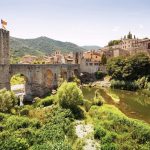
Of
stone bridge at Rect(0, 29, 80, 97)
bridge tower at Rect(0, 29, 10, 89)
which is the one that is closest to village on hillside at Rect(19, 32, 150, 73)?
stone bridge at Rect(0, 29, 80, 97)

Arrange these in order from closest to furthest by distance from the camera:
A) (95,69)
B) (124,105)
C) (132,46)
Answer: (124,105) < (95,69) < (132,46)

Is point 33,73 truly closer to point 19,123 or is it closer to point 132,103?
point 132,103

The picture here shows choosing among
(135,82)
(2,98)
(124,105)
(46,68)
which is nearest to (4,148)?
(2,98)

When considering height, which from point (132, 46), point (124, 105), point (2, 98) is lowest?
point (124, 105)

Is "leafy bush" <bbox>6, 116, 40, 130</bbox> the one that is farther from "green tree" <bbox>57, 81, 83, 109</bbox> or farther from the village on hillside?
the village on hillside

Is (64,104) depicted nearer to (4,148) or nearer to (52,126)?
(52,126)

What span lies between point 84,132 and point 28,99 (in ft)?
99.7

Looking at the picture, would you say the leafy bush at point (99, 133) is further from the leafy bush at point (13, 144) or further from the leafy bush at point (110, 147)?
the leafy bush at point (13, 144)

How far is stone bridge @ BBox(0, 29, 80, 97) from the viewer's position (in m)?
54.4

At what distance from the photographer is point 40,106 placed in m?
47.2

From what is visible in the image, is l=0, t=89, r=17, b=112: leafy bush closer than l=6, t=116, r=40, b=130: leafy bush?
No

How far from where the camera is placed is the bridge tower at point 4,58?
53.7 meters

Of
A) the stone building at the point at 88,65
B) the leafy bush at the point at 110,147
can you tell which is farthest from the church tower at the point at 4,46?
the stone building at the point at 88,65

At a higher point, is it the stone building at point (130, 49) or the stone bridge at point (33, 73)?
the stone building at point (130, 49)
